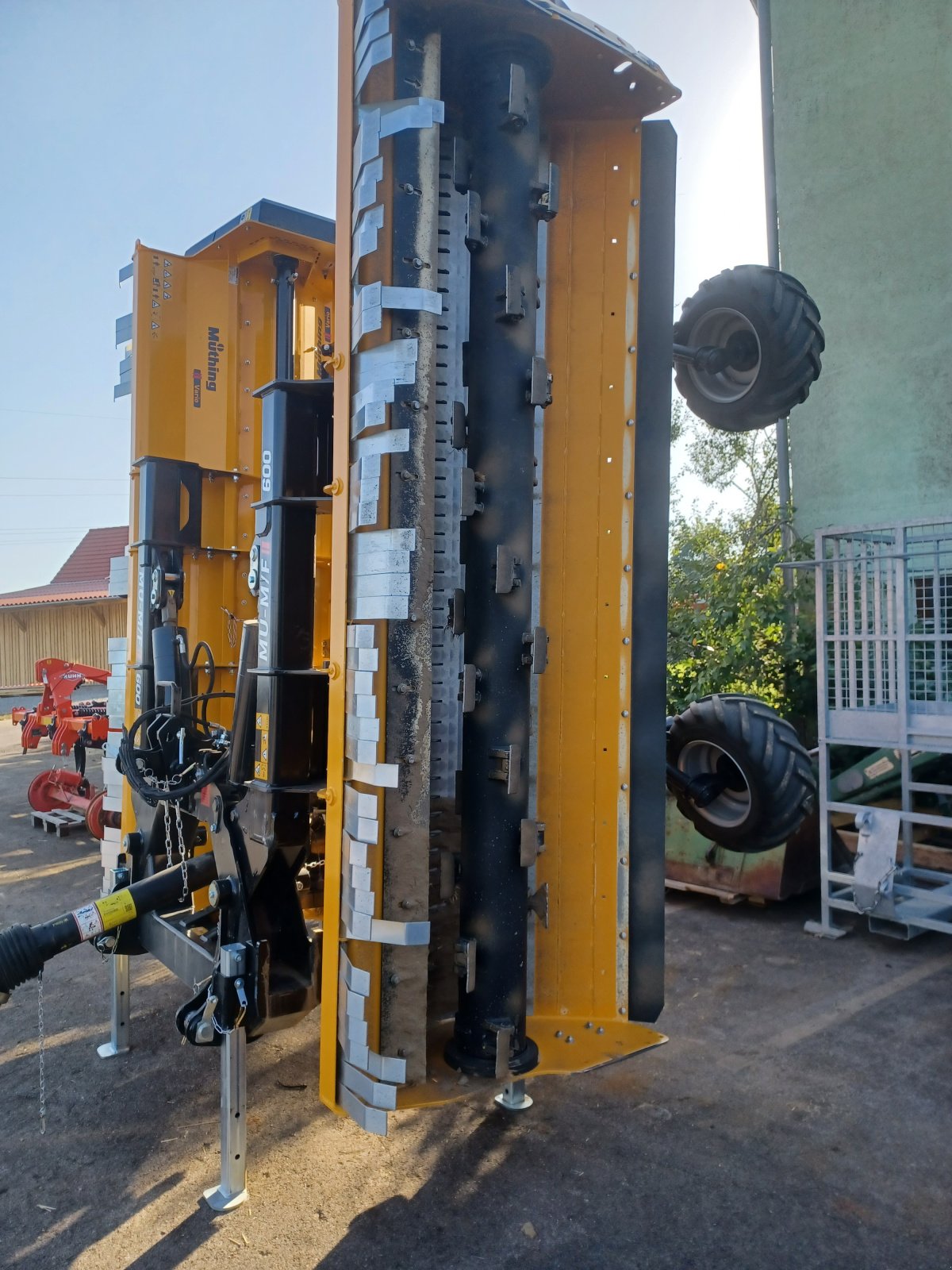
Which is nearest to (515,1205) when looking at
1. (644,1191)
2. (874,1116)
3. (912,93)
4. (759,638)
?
(644,1191)

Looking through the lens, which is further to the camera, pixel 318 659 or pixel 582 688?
pixel 318 659

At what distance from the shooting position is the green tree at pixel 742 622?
716 centimetres

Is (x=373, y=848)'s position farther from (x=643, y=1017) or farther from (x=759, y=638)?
(x=759, y=638)

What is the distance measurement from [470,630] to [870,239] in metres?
7.90

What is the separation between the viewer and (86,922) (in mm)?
2828

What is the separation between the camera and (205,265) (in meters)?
4.57

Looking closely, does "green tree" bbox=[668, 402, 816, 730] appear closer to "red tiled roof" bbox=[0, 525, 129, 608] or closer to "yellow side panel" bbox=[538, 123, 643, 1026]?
"yellow side panel" bbox=[538, 123, 643, 1026]

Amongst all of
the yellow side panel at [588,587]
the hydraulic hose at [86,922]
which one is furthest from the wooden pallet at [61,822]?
the yellow side panel at [588,587]

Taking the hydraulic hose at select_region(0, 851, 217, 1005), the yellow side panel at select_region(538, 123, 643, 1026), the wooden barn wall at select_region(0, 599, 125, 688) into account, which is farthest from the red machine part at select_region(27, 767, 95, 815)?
the wooden barn wall at select_region(0, 599, 125, 688)

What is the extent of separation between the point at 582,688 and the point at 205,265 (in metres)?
3.13

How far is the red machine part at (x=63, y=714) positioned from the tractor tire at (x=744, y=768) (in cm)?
766

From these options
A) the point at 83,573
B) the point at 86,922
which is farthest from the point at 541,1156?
the point at 83,573

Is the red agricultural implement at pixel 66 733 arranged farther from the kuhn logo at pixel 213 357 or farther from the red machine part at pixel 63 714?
the kuhn logo at pixel 213 357

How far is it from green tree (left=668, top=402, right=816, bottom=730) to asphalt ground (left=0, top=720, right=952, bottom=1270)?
3.05 metres
